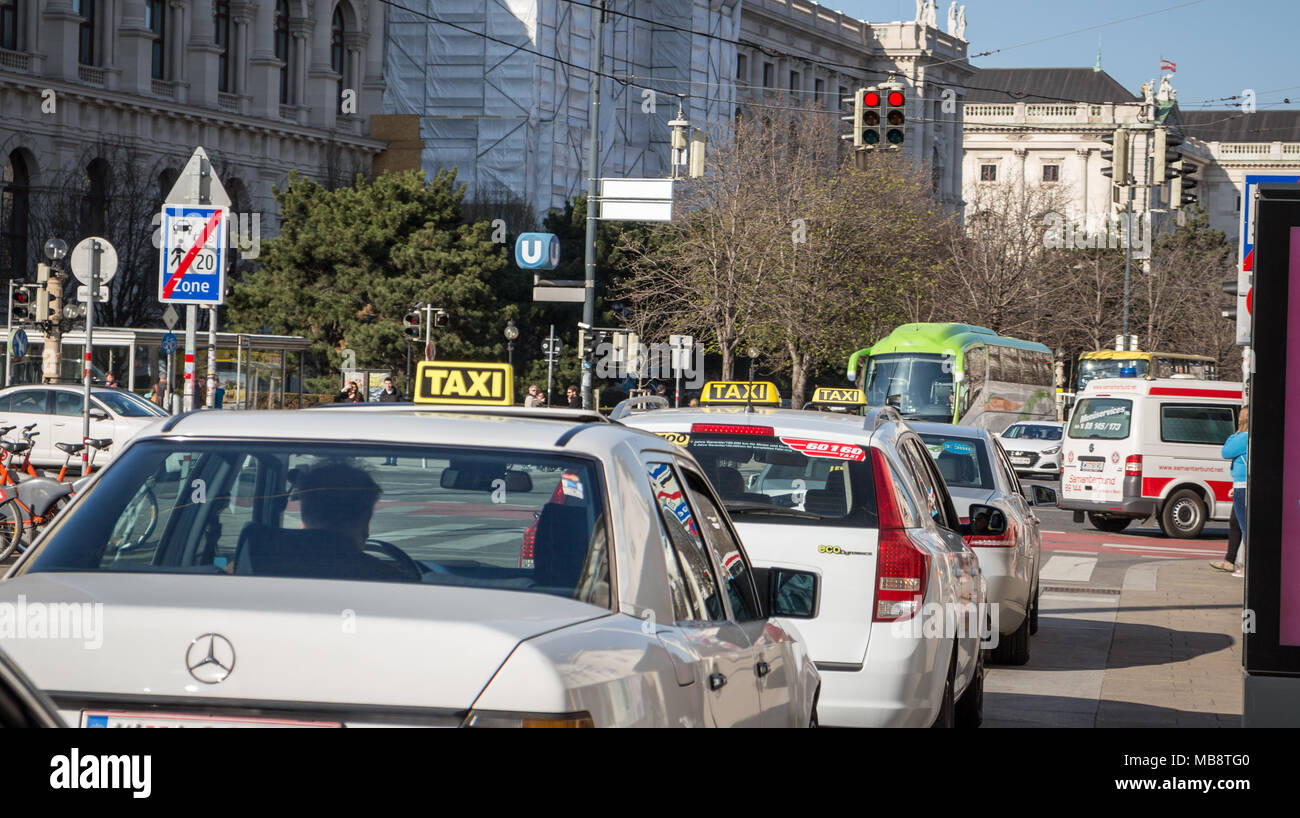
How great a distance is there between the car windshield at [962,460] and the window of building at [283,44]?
6152cm

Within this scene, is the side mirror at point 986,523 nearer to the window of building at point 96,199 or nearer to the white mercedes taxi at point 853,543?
the white mercedes taxi at point 853,543

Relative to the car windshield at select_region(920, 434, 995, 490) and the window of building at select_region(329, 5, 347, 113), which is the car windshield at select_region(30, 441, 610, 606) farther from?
the window of building at select_region(329, 5, 347, 113)

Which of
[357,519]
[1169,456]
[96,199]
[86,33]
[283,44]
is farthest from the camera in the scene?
[283,44]

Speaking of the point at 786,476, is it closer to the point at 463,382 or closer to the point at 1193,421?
the point at 463,382

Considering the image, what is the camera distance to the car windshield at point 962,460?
13734 millimetres

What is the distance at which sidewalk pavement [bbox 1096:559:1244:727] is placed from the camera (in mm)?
10359

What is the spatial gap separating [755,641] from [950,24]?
130948mm

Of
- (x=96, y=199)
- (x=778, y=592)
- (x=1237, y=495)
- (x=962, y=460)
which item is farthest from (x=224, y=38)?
(x=778, y=592)

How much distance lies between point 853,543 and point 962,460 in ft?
23.7

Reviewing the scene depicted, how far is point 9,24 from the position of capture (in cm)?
5812

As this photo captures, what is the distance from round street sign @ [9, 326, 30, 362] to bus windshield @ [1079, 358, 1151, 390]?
96.6 ft

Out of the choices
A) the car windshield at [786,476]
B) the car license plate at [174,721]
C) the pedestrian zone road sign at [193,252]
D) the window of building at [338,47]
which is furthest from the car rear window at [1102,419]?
the window of building at [338,47]

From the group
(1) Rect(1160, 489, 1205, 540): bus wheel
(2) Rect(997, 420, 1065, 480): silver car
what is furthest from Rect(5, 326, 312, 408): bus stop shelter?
(1) Rect(1160, 489, 1205, 540): bus wheel
